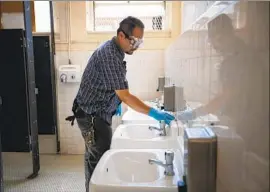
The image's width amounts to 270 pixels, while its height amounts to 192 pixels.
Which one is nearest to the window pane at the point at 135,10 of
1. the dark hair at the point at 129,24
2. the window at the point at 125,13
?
the window at the point at 125,13

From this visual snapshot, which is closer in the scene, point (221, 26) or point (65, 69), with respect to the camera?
point (221, 26)

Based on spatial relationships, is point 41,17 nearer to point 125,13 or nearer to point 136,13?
point 125,13

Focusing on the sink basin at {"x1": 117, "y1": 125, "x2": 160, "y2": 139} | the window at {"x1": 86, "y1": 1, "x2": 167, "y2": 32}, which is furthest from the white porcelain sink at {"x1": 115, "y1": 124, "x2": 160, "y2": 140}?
the window at {"x1": 86, "y1": 1, "x2": 167, "y2": 32}

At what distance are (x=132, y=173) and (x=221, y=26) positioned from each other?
95cm

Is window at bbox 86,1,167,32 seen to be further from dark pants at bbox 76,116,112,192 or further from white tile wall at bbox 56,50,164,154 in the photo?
dark pants at bbox 76,116,112,192

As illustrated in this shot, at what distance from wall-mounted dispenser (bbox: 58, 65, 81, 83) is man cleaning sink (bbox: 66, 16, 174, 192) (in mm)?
1567

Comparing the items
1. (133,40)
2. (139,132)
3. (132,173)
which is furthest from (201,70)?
(139,132)

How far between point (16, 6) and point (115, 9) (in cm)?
131

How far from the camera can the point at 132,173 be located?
140 centimetres

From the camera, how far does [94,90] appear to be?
5.98 ft

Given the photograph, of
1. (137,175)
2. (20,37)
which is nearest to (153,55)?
(20,37)

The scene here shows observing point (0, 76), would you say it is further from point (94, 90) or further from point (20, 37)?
point (94, 90)

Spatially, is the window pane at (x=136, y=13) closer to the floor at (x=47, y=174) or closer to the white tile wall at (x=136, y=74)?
the white tile wall at (x=136, y=74)

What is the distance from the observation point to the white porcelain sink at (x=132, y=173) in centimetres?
100
